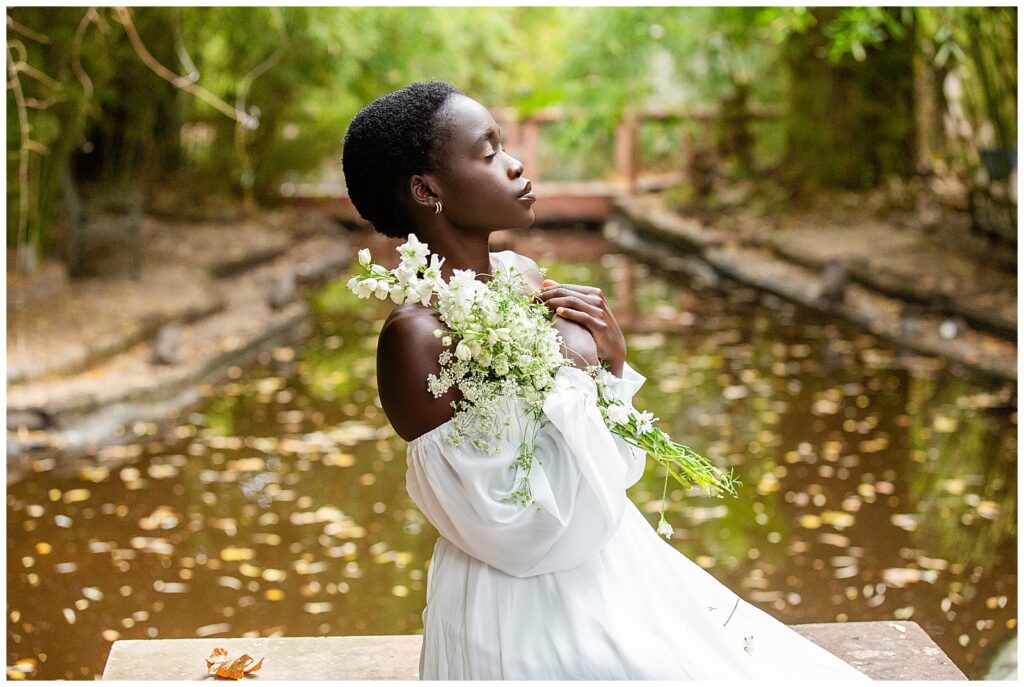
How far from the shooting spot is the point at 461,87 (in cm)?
932

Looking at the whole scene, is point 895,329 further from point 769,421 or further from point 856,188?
point 856,188

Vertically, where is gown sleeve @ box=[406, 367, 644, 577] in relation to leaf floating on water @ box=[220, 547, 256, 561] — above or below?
above

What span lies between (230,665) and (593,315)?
1.35 metres

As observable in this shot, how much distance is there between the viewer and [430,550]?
5301 mm

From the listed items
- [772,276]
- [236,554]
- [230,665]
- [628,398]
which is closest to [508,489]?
[628,398]

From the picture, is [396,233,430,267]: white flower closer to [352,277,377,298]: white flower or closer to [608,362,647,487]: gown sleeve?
[352,277,377,298]: white flower

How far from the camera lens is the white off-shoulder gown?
6.81 feet

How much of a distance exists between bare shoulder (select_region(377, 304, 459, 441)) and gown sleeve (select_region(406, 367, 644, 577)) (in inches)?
1.3

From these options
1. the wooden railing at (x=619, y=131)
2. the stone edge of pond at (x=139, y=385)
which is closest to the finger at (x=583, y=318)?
the stone edge of pond at (x=139, y=385)

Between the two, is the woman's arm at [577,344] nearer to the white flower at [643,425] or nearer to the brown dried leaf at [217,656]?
the white flower at [643,425]

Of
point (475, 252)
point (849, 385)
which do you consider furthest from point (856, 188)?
point (475, 252)

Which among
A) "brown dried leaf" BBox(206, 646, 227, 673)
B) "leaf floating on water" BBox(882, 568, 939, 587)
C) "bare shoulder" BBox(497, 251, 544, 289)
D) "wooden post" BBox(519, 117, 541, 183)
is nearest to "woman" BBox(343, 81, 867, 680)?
"bare shoulder" BBox(497, 251, 544, 289)

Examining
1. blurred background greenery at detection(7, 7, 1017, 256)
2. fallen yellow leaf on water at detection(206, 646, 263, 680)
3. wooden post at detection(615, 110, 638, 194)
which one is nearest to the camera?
fallen yellow leaf on water at detection(206, 646, 263, 680)

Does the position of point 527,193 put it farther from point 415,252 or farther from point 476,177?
point 415,252
